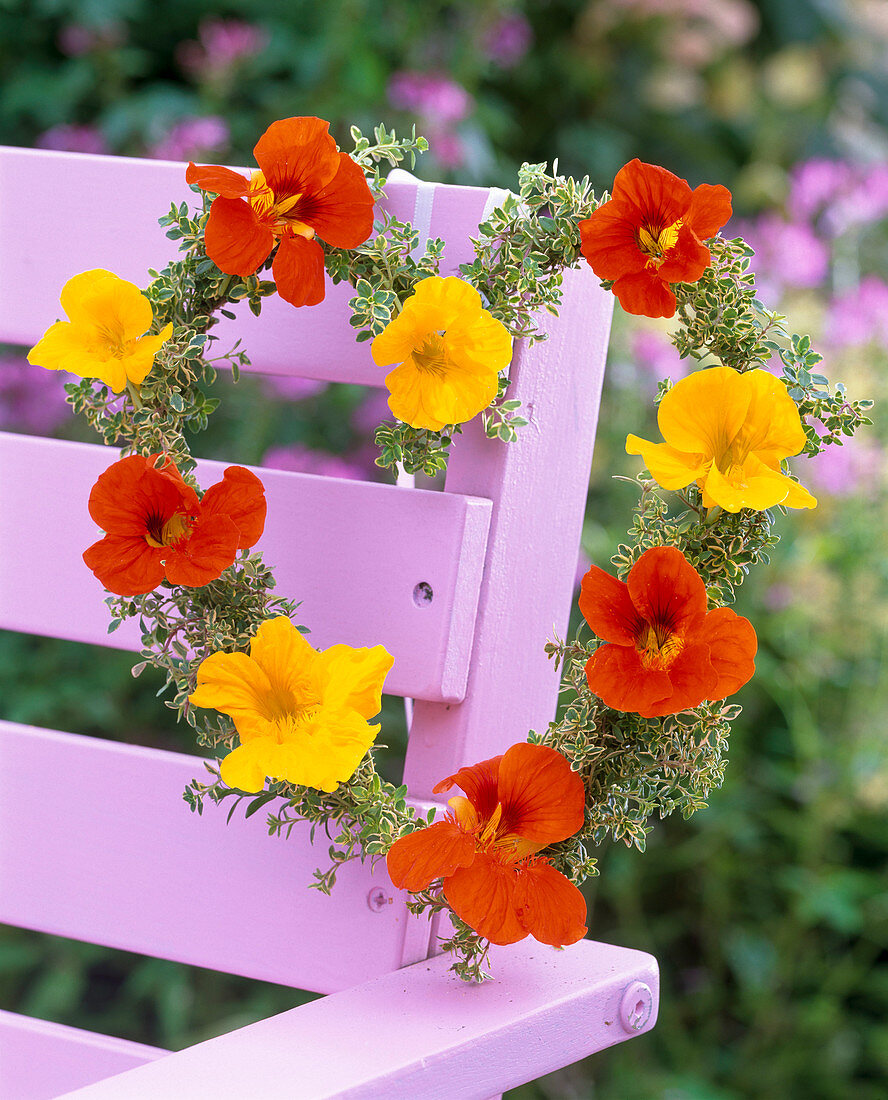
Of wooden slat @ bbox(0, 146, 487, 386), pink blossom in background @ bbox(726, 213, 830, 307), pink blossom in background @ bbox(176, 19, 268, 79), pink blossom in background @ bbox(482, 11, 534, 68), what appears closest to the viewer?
wooden slat @ bbox(0, 146, 487, 386)

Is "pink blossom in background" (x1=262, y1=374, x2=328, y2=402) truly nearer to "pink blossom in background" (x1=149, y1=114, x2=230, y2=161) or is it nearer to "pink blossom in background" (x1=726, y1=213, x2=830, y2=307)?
"pink blossom in background" (x1=149, y1=114, x2=230, y2=161)

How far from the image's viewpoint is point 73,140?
1.78 metres

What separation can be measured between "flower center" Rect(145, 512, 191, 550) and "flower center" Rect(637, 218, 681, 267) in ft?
0.89

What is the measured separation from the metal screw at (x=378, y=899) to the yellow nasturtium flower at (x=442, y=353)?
308 millimetres

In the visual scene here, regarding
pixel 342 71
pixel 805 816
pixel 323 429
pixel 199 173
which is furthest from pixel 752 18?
pixel 199 173

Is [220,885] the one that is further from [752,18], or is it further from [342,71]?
[752,18]

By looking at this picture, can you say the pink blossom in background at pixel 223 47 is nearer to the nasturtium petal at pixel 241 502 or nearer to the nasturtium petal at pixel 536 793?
the nasturtium petal at pixel 241 502

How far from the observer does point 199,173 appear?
0.58 m

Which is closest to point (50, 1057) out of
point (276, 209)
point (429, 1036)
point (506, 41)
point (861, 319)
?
point (429, 1036)

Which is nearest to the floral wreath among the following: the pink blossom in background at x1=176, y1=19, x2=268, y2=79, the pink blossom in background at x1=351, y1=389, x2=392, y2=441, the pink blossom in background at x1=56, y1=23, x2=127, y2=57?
the pink blossom in background at x1=351, y1=389, x2=392, y2=441

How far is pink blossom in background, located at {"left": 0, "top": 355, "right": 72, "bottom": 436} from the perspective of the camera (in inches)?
65.5

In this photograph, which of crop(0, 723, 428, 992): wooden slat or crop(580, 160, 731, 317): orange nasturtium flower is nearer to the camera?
crop(580, 160, 731, 317): orange nasturtium flower

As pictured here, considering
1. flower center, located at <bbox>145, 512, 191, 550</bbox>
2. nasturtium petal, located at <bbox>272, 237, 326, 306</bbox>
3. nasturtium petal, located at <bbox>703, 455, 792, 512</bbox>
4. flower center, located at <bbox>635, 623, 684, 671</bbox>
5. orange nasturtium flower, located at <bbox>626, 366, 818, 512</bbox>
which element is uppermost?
nasturtium petal, located at <bbox>272, 237, 326, 306</bbox>

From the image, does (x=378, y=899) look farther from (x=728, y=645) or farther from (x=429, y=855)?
(x=728, y=645)
